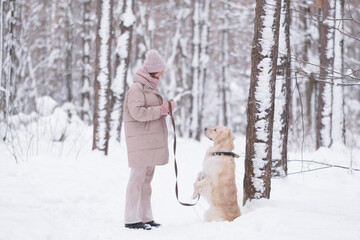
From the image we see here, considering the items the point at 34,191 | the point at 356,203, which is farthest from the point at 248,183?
the point at 34,191

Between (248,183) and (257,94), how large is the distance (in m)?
1.18

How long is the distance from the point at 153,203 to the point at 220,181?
6.14 ft

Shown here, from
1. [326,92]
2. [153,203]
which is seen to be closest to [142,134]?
[153,203]

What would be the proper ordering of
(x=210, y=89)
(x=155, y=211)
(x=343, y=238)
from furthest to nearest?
(x=210, y=89) → (x=155, y=211) → (x=343, y=238)

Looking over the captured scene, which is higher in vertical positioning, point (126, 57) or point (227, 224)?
point (126, 57)

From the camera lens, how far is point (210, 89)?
33531 mm

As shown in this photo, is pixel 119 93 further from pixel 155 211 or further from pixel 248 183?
pixel 248 183

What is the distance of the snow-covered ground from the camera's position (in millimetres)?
3447

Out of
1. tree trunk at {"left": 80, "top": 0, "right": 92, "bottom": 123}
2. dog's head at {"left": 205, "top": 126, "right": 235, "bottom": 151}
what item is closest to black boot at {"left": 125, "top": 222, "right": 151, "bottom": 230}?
dog's head at {"left": 205, "top": 126, "right": 235, "bottom": 151}

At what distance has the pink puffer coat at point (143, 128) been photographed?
428 centimetres

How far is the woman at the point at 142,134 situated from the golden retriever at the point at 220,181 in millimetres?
599

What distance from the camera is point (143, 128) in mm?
4363

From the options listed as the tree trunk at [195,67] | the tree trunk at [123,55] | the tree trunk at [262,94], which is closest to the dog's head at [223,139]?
the tree trunk at [262,94]

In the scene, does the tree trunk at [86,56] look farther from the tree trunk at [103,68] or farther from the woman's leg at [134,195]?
the woman's leg at [134,195]
